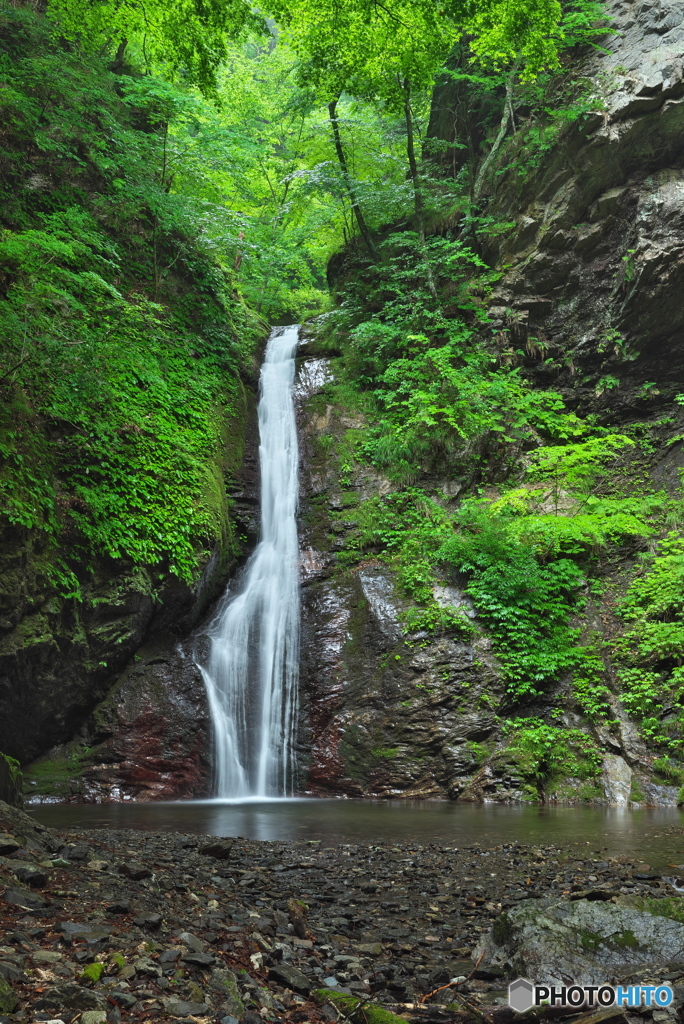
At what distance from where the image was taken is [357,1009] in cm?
221

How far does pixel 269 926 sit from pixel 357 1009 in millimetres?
956

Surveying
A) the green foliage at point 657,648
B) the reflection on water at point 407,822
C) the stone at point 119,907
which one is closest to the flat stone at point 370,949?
the stone at point 119,907

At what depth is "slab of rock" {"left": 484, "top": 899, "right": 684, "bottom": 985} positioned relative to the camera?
2660 mm

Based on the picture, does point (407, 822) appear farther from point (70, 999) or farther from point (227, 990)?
point (70, 999)

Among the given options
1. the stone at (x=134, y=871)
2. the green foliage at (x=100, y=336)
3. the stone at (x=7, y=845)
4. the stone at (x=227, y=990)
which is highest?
the green foliage at (x=100, y=336)

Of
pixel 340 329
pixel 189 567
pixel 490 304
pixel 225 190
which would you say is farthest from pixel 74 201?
pixel 490 304

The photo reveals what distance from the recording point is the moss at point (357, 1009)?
7.03 ft

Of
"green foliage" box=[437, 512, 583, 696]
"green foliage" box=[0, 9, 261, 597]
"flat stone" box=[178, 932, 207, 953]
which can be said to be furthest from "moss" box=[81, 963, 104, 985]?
"green foliage" box=[437, 512, 583, 696]

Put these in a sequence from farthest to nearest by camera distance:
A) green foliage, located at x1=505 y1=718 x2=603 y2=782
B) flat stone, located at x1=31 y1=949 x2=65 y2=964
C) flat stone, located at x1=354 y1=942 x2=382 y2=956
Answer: green foliage, located at x1=505 y1=718 x2=603 y2=782 → flat stone, located at x1=354 y1=942 x2=382 y2=956 → flat stone, located at x1=31 y1=949 x2=65 y2=964

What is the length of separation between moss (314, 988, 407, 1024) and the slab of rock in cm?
77

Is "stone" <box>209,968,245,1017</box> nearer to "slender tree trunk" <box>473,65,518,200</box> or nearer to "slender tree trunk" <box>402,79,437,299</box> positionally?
"slender tree trunk" <box>402,79,437,299</box>

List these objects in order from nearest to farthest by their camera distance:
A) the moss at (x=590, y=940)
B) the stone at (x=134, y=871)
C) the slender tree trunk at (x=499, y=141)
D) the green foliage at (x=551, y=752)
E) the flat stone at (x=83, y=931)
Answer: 1. the flat stone at (x=83, y=931)
2. the moss at (x=590, y=940)
3. the stone at (x=134, y=871)
4. the green foliage at (x=551, y=752)
5. the slender tree trunk at (x=499, y=141)

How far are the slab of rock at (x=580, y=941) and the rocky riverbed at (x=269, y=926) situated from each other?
2 cm

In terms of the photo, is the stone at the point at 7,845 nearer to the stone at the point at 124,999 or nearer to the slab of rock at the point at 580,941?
the stone at the point at 124,999
